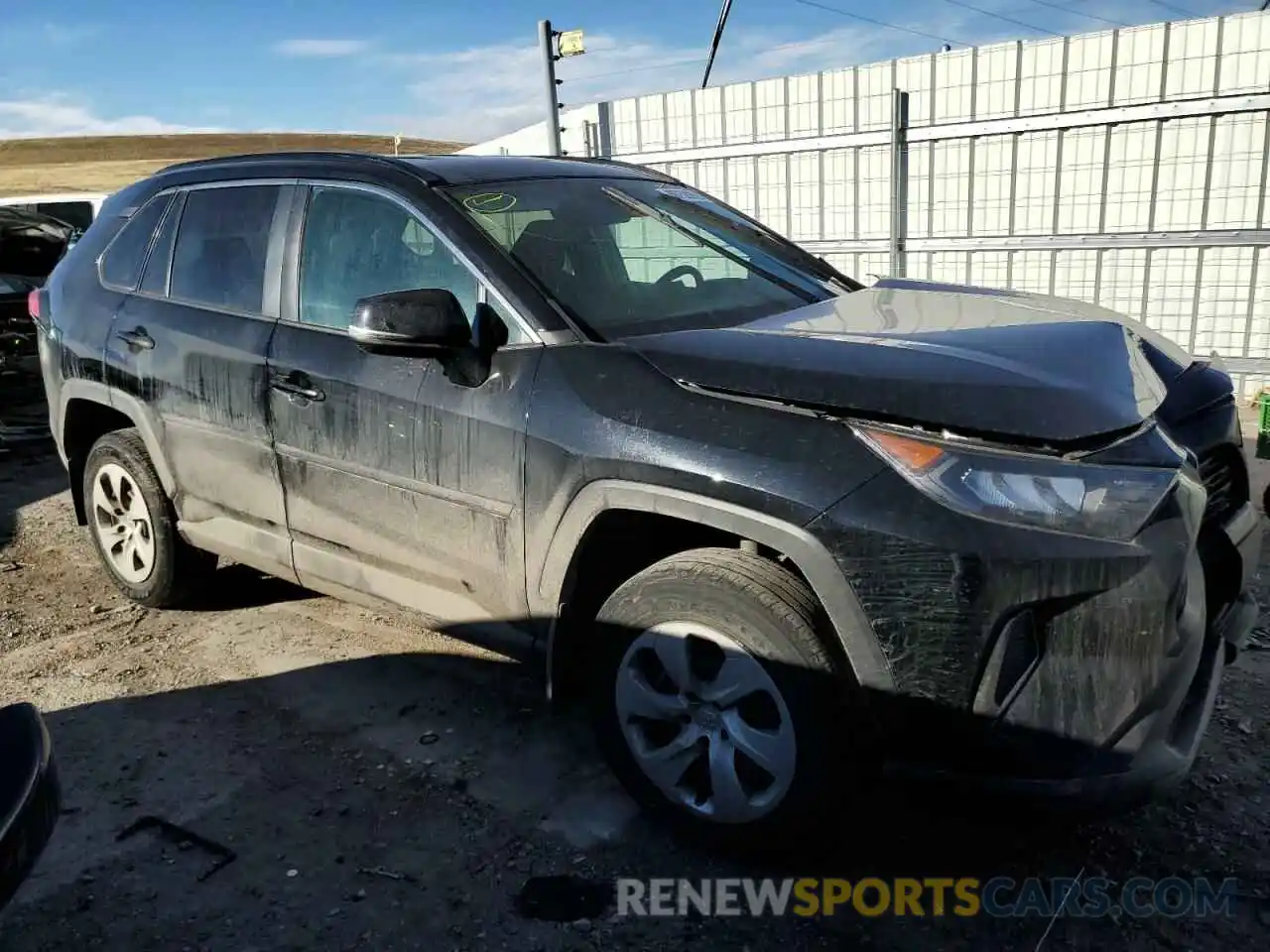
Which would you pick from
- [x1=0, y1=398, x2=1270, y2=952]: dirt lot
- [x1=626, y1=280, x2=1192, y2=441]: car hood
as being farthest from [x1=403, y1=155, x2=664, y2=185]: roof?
[x1=0, y1=398, x2=1270, y2=952]: dirt lot

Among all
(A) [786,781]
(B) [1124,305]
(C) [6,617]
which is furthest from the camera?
(B) [1124,305]

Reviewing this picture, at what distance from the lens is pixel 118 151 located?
68.6m

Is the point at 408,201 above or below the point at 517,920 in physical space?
above

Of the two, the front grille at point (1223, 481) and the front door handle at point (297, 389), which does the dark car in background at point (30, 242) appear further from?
the front grille at point (1223, 481)

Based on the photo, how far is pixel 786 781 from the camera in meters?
2.38

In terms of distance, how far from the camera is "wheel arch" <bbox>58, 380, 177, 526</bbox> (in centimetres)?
394

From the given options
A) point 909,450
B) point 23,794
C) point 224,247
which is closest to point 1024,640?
point 909,450

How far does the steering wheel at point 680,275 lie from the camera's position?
10.6ft

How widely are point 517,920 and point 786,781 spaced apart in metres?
0.73

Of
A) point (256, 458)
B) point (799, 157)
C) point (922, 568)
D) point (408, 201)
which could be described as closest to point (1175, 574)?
point (922, 568)

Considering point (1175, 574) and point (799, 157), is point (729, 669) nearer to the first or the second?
point (1175, 574)

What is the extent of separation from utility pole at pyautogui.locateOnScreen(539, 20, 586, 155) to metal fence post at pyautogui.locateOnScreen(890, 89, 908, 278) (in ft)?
9.83

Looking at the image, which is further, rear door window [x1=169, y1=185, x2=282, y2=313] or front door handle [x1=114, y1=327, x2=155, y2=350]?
front door handle [x1=114, y1=327, x2=155, y2=350]

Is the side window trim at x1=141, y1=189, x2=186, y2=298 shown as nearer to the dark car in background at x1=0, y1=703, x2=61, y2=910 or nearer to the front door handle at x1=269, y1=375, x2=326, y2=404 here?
the front door handle at x1=269, y1=375, x2=326, y2=404
